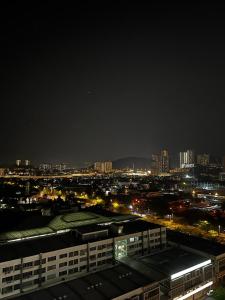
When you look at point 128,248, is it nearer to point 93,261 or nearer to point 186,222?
point 93,261

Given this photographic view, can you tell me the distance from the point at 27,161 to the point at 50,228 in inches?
3603

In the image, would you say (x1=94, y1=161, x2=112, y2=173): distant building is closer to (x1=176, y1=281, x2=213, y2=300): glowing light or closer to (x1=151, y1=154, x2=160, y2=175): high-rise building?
(x1=151, y1=154, x2=160, y2=175): high-rise building

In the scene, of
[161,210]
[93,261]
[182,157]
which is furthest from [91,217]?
[182,157]

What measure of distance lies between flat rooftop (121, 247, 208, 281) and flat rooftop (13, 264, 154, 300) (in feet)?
1.51

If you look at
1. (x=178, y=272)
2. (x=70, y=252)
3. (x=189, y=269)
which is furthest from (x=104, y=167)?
(x=178, y=272)

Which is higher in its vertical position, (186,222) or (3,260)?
(3,260)

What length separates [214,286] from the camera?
9.59 metres

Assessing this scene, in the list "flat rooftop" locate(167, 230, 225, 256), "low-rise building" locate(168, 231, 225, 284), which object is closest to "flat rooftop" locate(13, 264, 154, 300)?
"low-rise building" locate(168, 231, 225, 284)

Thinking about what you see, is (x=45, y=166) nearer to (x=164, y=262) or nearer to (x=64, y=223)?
(x=64, y=223)

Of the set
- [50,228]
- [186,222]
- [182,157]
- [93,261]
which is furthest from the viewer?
[182,157]

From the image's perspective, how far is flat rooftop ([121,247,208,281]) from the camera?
8.48m

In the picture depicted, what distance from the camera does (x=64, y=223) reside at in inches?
461

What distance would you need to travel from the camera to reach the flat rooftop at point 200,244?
400 inches

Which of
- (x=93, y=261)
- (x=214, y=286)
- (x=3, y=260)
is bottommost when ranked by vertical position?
(x=214, y=286)
